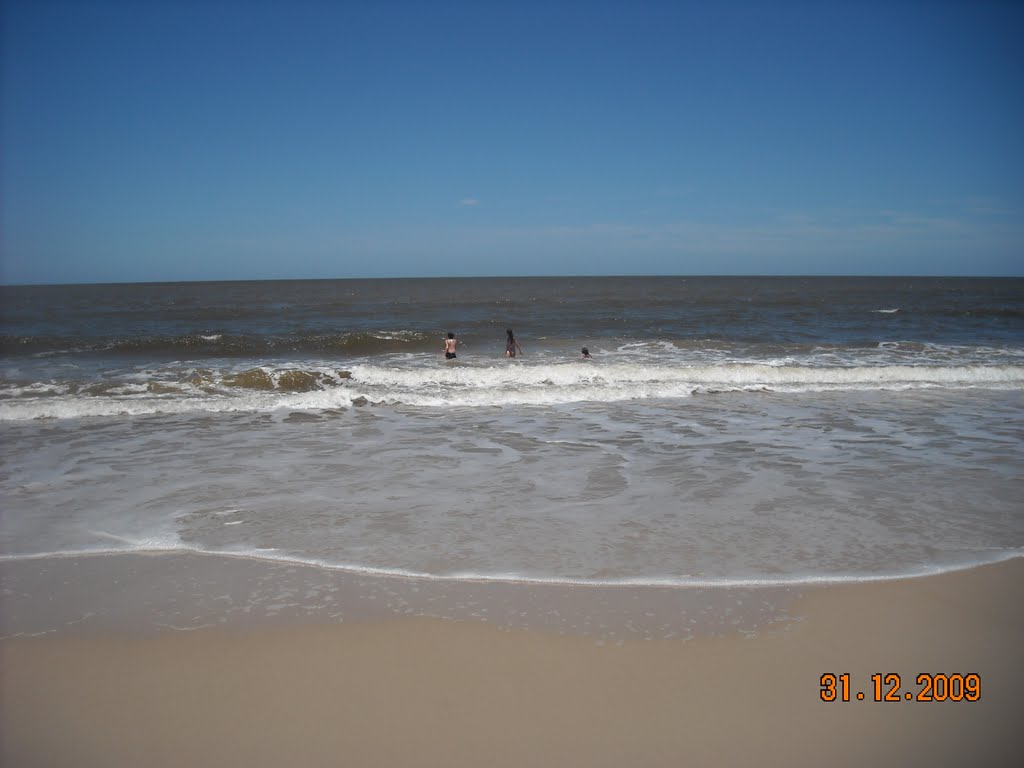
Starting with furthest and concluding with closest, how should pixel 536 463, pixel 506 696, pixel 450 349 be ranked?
pixel 450 349 → pixel 536 463 → pixel 506 696

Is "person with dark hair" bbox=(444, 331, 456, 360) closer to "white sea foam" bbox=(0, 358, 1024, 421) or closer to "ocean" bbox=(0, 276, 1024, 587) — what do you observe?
"ocean" bbox=(0, 276, 1024, 587)

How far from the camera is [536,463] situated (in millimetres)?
8195

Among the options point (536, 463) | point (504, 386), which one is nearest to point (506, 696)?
point (536, 463)

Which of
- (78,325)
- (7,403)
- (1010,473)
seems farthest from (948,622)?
(78,325)

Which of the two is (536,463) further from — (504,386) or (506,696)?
(504,386)

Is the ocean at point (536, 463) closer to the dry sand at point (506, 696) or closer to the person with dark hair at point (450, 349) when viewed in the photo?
the person with dark hair at point (450, 349)

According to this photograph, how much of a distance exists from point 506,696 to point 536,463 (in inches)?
186

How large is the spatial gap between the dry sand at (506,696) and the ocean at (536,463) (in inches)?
33.0

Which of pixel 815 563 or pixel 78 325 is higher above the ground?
pixel 78 325

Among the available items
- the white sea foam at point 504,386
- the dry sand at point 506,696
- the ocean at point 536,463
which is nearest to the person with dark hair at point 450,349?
the ocean at point 536,463

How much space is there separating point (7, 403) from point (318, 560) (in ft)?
34.7

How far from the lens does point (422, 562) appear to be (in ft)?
17.1

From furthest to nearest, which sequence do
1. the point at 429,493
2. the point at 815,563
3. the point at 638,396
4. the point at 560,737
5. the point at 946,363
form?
the point at 946,363 → the point at 638,396 → the point at 429,493 → the point at 815,563 → the point at 560,737

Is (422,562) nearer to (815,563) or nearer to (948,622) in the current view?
(815,563)
